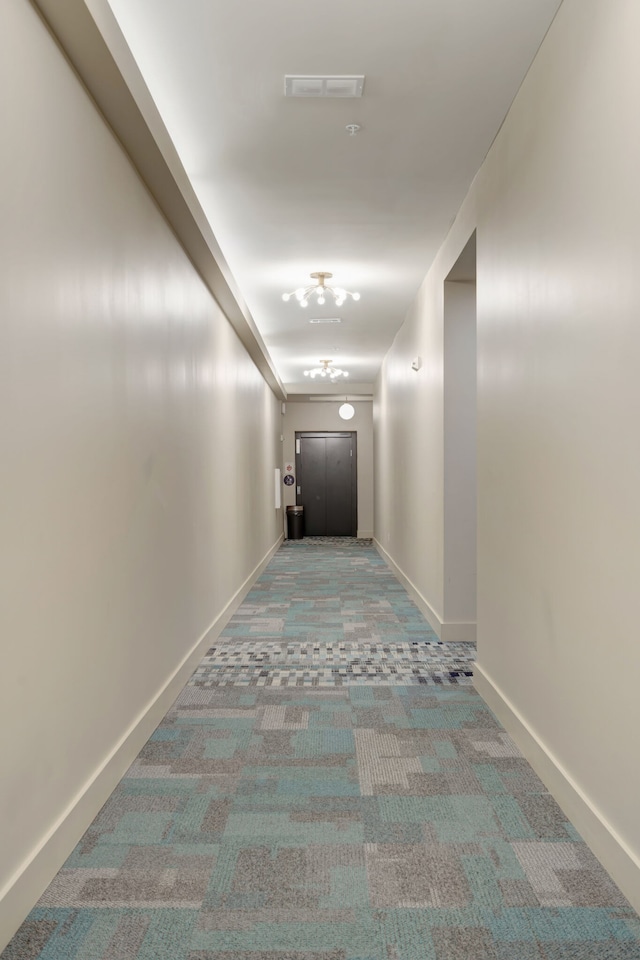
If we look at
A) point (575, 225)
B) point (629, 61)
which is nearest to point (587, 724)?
point (575, 225)

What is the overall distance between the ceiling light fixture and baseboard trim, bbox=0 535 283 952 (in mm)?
7175

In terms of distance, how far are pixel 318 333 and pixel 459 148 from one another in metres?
4.75

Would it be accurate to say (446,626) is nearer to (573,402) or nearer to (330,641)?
(330,641)

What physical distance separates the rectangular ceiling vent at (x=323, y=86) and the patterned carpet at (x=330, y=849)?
9.92 ft

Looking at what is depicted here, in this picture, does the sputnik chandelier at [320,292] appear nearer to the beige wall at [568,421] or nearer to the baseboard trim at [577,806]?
the beige wall at [568,421]

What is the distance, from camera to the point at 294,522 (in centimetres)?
1356

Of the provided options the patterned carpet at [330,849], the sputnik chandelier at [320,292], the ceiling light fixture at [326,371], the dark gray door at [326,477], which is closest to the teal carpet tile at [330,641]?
the patterned carpet at [330,849]

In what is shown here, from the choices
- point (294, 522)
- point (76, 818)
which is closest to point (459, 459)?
point (76, 818)

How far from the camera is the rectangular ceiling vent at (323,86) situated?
10.1ft

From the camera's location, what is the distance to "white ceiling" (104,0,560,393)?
271cm

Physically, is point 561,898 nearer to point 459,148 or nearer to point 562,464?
point 562,464

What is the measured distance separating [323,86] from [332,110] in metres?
0.22

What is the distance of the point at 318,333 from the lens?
8.45 m

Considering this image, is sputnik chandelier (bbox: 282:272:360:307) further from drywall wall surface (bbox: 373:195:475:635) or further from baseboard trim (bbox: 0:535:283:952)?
baseboard trim (bbox: 0:535:283:952)
